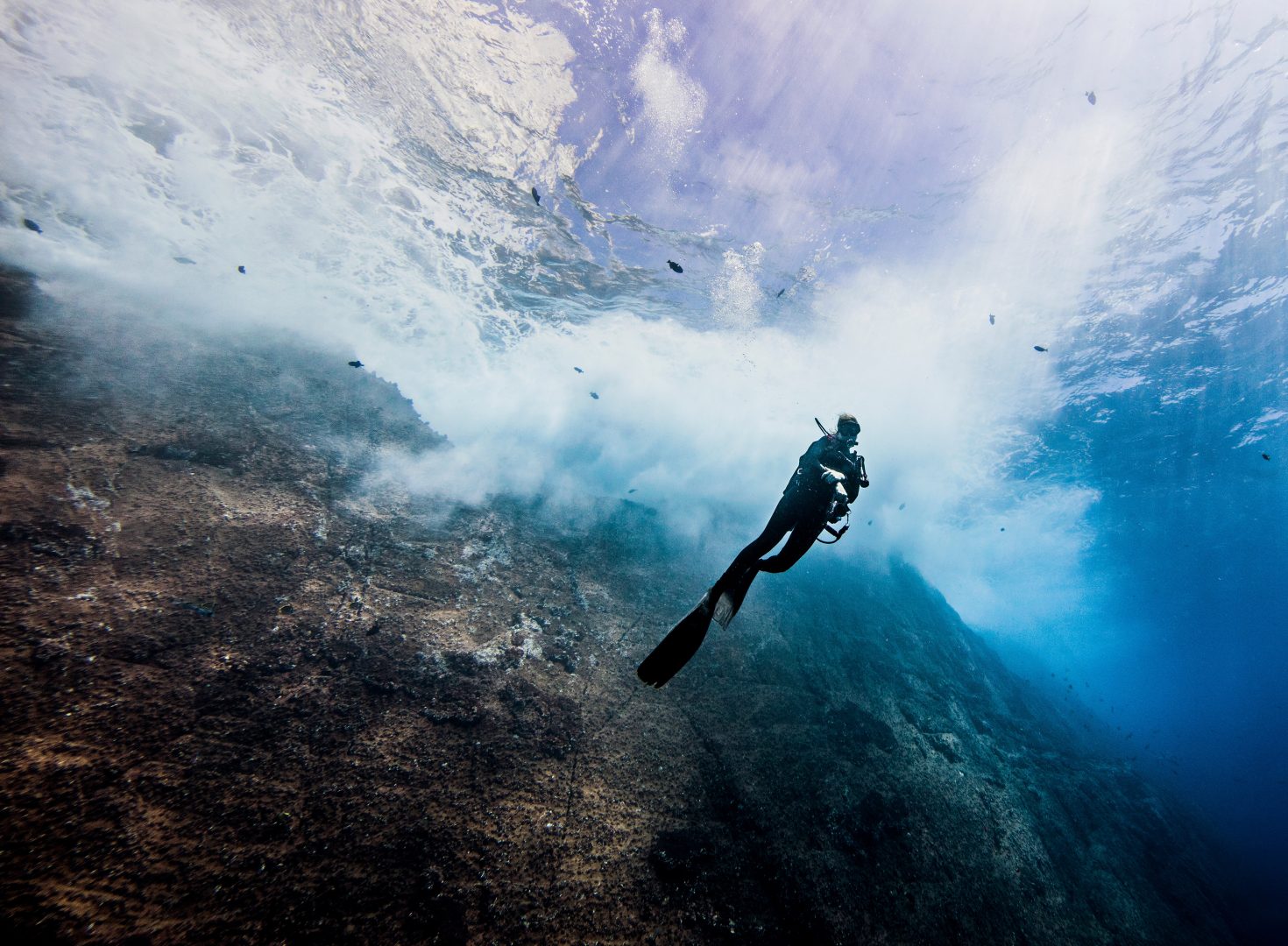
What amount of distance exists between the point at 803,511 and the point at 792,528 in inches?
17.1

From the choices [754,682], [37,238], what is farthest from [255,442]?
[37,238]

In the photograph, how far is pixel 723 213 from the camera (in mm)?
13711

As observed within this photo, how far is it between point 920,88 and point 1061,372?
15.5 metres

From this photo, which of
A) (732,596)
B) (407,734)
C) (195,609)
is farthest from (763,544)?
(195,609)

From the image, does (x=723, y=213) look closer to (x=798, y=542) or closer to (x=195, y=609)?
(x=798, y=542)

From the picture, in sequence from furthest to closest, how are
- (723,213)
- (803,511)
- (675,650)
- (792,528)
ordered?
(723,213)
(792,528)
(803,511)
(675,650)

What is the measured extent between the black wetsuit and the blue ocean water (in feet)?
30.6

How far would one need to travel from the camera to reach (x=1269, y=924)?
12.6m

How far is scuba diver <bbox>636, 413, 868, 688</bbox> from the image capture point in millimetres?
5148

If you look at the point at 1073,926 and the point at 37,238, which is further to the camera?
the point at 37,238

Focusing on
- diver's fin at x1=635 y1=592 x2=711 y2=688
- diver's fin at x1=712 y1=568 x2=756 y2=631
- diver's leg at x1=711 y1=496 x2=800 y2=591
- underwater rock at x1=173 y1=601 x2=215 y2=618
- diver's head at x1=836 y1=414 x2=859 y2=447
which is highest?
diver's head at x1=836 y1=414 x2=859 y2=447

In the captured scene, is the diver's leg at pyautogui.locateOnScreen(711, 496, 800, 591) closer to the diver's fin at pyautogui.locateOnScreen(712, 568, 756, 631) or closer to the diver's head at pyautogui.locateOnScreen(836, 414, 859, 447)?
the diver's fin at pyautogui.locateOnScreen(712, 568, 756, 631)

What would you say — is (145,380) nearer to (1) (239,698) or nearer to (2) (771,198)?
(1) (239,698)

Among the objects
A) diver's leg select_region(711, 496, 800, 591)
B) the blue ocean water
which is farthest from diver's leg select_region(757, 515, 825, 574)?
the blue ocean water
